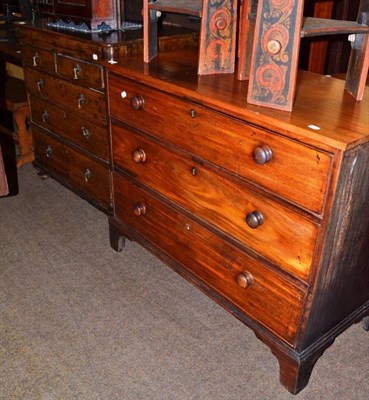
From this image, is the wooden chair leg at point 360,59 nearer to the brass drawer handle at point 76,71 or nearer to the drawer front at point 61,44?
the drawer front at point 61,44

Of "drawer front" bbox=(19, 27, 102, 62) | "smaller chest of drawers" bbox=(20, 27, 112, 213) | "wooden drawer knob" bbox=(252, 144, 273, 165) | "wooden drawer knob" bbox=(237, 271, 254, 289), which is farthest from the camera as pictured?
"smaller chest of drawers" bbox=(20, 27, 112, 213)

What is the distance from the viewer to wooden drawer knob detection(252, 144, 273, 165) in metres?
1.42

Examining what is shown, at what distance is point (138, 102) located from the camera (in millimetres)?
1862

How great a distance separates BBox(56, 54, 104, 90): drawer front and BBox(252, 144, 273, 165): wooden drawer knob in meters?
0.99

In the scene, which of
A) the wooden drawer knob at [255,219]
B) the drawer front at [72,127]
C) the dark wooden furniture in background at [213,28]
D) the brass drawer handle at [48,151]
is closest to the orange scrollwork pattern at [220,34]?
the dark wooden furniture in background at [213,28]

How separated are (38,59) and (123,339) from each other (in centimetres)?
154

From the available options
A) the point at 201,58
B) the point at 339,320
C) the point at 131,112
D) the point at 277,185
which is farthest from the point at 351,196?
the point at 131,112

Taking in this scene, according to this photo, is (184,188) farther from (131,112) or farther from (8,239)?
(8,239)

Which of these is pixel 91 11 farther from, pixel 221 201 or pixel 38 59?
pixel 221 201

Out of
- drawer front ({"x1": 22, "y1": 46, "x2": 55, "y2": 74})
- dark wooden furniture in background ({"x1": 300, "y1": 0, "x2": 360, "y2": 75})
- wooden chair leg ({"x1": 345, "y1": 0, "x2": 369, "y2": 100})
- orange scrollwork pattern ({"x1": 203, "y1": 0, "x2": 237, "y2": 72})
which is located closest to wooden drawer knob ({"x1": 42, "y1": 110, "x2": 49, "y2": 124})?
drawer front ({"x1": 22, "y1": 46, "x2": 55, "y2": 74})

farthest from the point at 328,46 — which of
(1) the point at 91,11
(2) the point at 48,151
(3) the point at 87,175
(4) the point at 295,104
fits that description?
(2) the point at 48,151

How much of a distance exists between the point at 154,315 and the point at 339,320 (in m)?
0.76

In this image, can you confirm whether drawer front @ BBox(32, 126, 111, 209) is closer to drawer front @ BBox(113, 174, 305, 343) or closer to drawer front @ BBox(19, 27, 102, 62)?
drawer front @ BBox(113, 174, 305, 343)

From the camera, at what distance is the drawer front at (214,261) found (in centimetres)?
159
